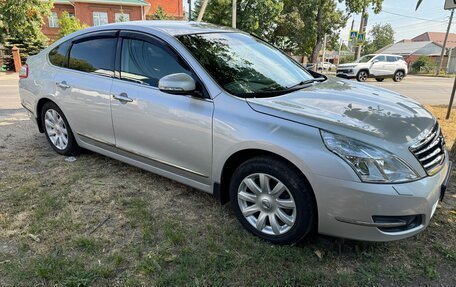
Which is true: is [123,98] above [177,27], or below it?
below

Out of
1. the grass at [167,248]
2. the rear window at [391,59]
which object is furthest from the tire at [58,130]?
the rear window at [391,59]

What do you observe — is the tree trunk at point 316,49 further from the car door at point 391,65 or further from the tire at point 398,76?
the car door at point 391,65

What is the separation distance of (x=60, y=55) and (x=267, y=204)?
129 inches

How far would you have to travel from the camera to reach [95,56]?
3.85 m

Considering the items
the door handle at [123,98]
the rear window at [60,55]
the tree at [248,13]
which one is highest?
the tree at [248,13]

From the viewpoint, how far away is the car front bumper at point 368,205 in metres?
2.22

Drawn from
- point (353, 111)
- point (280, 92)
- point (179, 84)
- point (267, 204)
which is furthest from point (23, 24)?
point (353, 111)

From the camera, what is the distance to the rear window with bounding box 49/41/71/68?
422 cm

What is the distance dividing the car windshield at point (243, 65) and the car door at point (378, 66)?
18322mm

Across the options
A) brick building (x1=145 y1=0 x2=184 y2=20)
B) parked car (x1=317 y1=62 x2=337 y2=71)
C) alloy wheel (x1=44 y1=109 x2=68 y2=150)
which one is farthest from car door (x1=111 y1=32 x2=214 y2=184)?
brick building (x1=145 y1=0 x2=184 y2=20)

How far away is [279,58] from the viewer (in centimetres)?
382

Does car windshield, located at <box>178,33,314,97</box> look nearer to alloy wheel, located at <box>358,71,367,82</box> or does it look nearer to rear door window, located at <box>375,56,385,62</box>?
alloy wheel, located at <box>358,71,367,82</box>

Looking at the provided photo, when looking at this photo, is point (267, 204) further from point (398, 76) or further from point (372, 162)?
point (398, 76)

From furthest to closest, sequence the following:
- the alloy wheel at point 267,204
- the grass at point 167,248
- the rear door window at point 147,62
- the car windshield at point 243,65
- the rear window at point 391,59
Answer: the rear window at point 391,59, the rear door window at point 147,62, the car windshield at point 243,65, the alloy wheel at point 267,204, the grass at point 167,248
